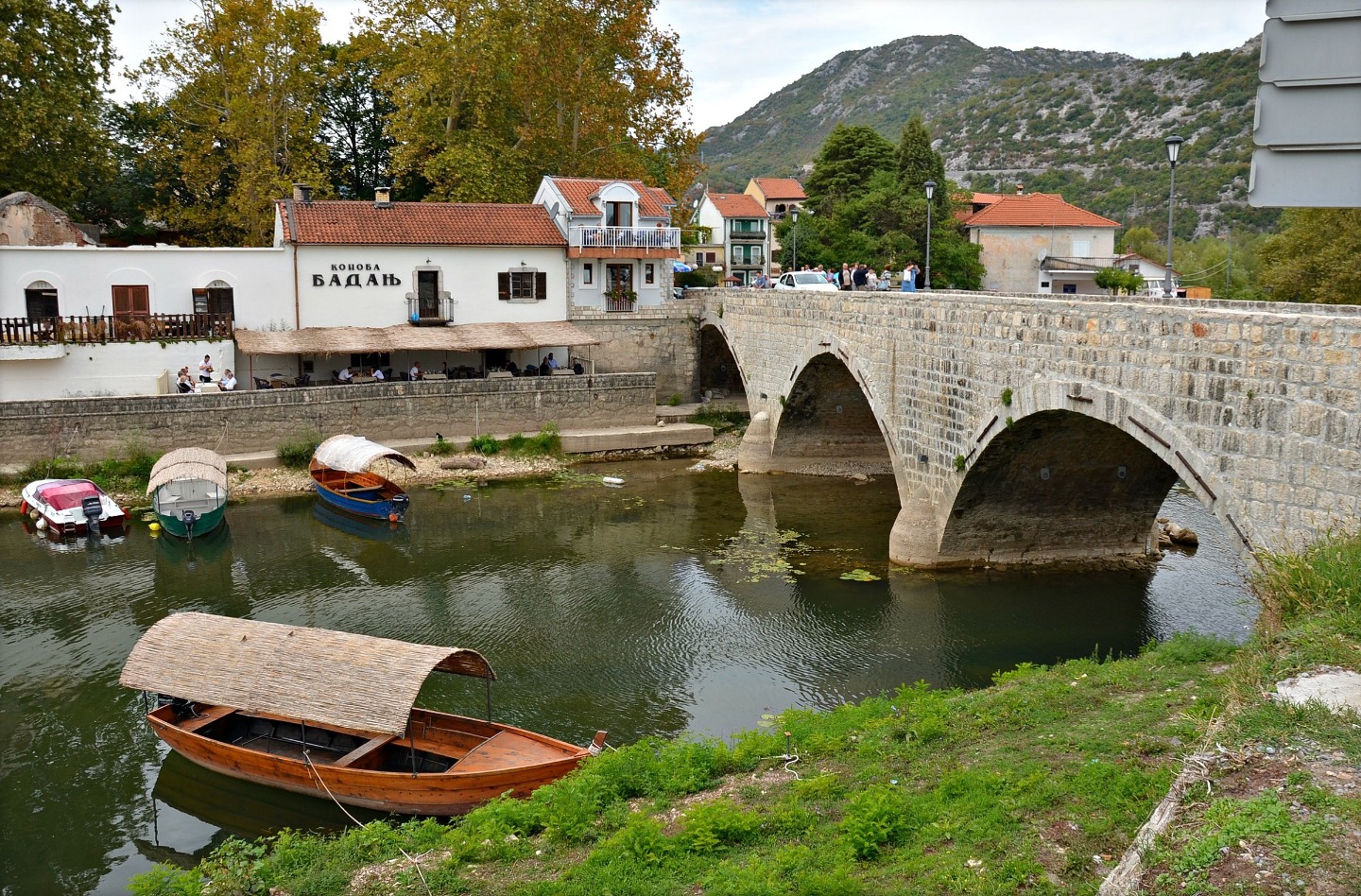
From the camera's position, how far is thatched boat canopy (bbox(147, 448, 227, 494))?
23.2 m

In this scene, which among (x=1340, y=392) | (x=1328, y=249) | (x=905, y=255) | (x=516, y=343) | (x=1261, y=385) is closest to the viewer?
(x=1340, y=392)

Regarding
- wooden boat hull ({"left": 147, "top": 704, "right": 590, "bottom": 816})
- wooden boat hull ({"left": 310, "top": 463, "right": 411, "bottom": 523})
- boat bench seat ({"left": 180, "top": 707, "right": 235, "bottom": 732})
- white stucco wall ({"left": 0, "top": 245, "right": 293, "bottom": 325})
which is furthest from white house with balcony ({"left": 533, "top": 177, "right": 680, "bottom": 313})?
wooden boat hull ({"left": 147, "top": 704, "right": 590, "bottom": 816})

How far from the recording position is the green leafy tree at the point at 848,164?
160ft

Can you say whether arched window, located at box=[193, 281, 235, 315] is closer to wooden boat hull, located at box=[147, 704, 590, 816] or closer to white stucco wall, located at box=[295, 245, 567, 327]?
white stucco wall, located at box=[295, 245, 567, 327]

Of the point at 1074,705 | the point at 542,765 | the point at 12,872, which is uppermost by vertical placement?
the point at 1074,705

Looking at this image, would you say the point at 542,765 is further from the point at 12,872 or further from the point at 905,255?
the point at 905,255

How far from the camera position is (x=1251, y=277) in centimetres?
4881

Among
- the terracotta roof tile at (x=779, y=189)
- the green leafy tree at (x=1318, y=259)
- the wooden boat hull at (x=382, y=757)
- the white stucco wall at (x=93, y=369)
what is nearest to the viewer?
the wooden boat hull at (x=382, y=757)

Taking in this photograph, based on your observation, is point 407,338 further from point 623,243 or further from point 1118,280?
point 1118,280

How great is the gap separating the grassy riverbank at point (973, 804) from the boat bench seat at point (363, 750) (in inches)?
58.6

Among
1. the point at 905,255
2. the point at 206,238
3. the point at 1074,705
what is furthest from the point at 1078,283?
the point at 1074,705

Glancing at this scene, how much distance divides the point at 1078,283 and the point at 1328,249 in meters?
13.3

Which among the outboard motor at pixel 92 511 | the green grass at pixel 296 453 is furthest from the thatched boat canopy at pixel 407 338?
the outboard motor at pixel 92 511

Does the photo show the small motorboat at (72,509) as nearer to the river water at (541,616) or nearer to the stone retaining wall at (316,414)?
the river water at (541,616)
